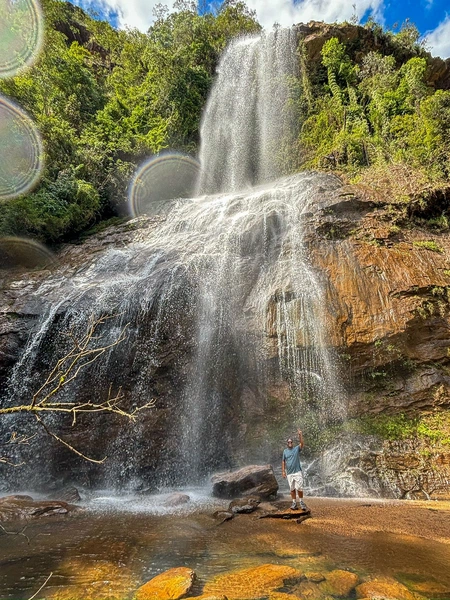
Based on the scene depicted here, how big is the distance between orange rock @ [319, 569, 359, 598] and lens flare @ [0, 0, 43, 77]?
2574cm

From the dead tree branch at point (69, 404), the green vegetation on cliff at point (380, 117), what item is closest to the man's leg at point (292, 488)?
the dead tree branch at point (69, 404)

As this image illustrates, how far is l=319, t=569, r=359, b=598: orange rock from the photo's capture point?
13.4ft

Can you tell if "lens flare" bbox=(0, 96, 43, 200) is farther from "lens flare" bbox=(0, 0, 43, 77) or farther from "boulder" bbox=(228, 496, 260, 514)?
"boulder" bbox=(228, 496, 260, 514)

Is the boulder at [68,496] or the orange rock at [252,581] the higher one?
the boulder at [68,496]

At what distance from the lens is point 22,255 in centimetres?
1706

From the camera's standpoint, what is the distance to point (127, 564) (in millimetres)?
4922

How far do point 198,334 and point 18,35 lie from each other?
942 inches

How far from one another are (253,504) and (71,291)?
9.95 meters

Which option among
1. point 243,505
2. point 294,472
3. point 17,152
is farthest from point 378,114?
point 243,505

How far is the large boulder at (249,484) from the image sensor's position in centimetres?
816

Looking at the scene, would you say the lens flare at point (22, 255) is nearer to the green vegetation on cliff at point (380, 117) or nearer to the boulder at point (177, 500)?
the boulder at point (177, 500)

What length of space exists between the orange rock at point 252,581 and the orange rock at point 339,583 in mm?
324

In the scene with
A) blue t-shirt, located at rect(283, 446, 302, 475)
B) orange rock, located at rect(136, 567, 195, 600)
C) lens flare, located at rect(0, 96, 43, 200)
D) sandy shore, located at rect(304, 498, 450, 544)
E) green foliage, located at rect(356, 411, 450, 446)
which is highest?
lens flare, located at rect(0, 96, 43, 200)

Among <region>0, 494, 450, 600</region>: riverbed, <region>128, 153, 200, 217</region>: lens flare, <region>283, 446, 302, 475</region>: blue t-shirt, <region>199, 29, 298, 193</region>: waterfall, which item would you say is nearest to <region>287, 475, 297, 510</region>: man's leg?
<region>283, 446, 302, 475</region>: blue t-shirt
